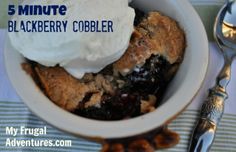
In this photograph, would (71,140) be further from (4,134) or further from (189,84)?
(189,84)

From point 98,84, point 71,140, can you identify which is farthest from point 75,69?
point 71,140

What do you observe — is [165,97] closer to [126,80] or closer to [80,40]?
[126,80]

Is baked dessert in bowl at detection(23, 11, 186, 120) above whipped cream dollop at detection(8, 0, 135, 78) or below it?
below

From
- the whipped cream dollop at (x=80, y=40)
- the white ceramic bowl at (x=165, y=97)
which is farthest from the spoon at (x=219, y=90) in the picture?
the whipped cream dollop at (x=80, y=40)

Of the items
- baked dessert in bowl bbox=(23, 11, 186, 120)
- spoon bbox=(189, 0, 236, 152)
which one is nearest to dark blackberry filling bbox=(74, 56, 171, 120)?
baked dessert in bowl bbox=(23, 11, 186, 120)

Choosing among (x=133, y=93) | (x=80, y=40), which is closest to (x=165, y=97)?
(x=133, y=93)

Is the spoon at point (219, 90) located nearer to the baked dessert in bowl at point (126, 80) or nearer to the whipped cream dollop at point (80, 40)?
the baked dessert in bowl at point (126, 80)

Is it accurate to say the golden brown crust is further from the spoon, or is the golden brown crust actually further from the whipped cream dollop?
the spoon
